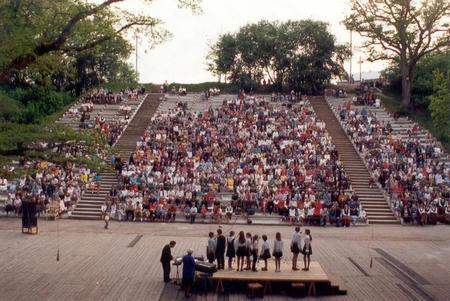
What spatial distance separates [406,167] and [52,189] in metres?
19.6

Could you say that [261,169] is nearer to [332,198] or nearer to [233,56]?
[332,198]

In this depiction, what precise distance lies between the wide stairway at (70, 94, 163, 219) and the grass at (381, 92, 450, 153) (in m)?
18.4

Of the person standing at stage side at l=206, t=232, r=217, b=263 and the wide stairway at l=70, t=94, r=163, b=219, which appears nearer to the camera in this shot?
the person standing at stage side at l=206, t=232, r=217, b=263

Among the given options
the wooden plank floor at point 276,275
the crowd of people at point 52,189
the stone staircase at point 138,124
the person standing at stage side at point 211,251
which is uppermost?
the stone staircase at point 138,124

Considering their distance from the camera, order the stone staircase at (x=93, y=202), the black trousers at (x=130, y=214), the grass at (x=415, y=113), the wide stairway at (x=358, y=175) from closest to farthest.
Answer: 1. the black trousers at (x=130, y=214)
2. the stone staircase at (x=93, y=202)
3. the wide stairway at (x=358, y=175)
4. the grass at (x=415, y=113)

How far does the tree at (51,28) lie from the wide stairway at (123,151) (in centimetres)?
683

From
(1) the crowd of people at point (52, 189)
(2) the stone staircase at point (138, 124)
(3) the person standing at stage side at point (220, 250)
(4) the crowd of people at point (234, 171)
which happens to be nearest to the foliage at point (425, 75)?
(4) the crowd of people at point (234, 171)

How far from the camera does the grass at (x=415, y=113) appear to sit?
40531mm

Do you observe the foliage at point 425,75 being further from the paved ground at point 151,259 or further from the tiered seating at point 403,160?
the paved ground at point 151,259

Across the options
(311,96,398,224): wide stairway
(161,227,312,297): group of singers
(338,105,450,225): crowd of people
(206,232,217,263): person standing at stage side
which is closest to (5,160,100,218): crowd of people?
(161,227,312,297): group of singers

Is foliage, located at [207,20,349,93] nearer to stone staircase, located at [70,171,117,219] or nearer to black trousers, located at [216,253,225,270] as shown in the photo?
stone staircase, located at [70,171,117,219]

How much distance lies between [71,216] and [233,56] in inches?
1143

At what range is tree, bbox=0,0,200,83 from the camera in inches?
539

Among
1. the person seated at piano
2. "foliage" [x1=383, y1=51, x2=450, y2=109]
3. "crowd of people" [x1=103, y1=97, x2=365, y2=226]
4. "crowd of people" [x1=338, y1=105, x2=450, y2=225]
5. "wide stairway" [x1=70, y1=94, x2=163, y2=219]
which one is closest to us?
the person seated at piano
